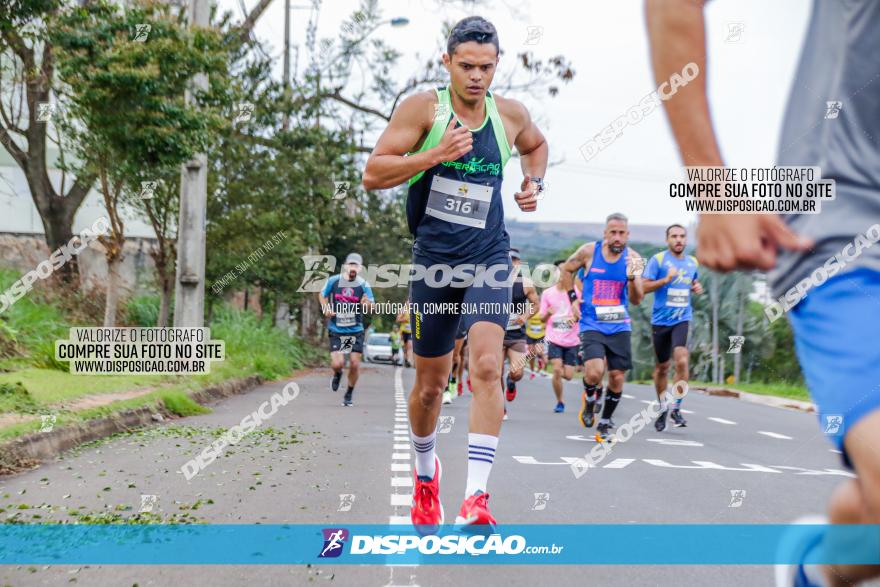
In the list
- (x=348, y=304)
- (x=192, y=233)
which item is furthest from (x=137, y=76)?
(x=348, y=304)

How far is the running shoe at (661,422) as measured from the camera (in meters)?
12.2

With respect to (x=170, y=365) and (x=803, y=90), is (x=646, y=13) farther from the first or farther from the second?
(x=170, y=365)

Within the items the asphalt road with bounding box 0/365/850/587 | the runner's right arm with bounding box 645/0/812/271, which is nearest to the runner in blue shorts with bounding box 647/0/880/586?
the runner's right arm with bounding box 645/0/812/271

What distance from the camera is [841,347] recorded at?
1876 mm

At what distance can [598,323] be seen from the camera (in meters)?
11.2

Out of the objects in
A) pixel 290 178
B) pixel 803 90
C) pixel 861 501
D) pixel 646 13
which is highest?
pixel 290 178

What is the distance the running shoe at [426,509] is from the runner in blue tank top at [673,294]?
693 centimetres

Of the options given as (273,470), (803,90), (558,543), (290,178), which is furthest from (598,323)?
(290,178)

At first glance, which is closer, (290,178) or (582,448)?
(582,448)

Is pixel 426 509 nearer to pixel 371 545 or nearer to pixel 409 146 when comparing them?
pixel 371 545

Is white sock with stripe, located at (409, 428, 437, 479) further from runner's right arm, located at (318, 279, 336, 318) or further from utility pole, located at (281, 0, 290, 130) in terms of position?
utility pole, located at (281, 0, 290, 130)

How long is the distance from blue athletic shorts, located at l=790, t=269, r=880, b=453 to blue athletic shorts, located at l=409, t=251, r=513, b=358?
2.78m

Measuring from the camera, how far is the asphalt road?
4.46 meters

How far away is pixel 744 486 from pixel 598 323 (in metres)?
3.85
